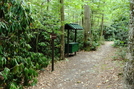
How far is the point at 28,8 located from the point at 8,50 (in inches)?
53.9

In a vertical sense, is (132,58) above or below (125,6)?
below

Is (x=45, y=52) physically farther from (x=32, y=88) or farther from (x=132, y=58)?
(x=132, y=58)

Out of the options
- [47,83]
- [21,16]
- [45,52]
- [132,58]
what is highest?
[21,16]

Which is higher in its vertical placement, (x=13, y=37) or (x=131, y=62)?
(x=13, y=37)

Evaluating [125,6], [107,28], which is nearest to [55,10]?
[125,6]

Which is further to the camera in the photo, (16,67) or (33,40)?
(33,40)

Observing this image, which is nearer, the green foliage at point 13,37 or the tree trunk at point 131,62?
the tree trunk at point 131,62

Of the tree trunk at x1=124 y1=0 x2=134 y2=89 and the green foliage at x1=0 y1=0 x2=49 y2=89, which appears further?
the green foliage at x1=0 y1=0 x2=49 y2=89

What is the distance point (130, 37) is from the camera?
250cm

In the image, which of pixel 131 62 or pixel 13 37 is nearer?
pixel 131 62

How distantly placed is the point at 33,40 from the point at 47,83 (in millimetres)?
3118

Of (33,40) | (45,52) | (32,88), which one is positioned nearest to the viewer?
(32,88)

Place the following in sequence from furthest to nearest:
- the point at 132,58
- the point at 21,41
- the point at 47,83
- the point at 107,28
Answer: the point at 107,28
the point at 47,83
the point at 21,41
the point at 132,58

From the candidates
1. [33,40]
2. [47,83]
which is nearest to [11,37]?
[47,83]
